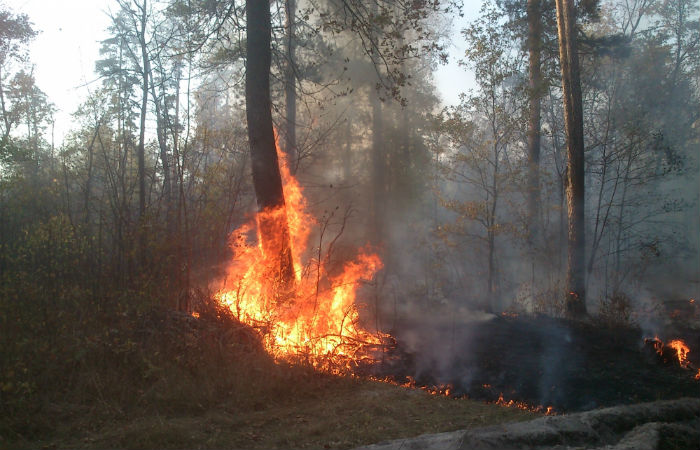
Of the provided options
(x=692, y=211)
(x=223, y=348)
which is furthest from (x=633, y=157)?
(x=692, y=211)

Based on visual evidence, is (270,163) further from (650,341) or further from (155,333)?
(650,341)

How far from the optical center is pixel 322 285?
9.67m

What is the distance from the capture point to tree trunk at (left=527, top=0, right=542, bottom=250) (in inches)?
747

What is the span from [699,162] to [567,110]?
22.5m


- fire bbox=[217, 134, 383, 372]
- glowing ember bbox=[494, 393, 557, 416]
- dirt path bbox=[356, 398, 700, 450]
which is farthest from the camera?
fire bbox=[217, 134, 383, 372]

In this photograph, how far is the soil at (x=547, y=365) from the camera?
691cm

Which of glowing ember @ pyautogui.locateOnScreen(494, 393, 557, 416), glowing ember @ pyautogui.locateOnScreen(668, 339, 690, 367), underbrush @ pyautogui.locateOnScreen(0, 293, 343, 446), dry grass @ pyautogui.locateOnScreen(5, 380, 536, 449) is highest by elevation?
underbrush @ pyautogui.locateOnScreen(0, 293, 343, 446)

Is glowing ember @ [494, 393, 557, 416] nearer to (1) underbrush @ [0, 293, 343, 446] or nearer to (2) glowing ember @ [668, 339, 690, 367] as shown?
(1) underbrush @ [0, 293, 343, 446]

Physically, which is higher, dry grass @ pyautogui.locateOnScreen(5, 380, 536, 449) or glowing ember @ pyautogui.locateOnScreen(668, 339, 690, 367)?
dry grass @ pyautogui.locateOnScreen(5, 380, 536, 449)

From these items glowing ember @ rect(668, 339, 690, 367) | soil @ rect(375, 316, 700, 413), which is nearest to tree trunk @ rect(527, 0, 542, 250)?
soil @ rect(375, 316, 700, 413)

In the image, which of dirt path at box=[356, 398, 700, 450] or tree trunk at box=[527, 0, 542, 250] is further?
tree trunk at box=[527, 0, 542, 250]

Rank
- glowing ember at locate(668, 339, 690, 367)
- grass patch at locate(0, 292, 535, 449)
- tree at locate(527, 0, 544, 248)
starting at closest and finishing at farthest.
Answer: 1. grass patch at locate(0, 292, 535, 449)
2. glowing ember at locate(668, 339, 690, 367)
3. tree at locate(527, 0, 544, 248)

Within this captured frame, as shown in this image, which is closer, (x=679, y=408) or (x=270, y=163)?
(x=679, y=408)

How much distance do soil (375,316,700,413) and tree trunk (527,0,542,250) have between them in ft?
26.8
